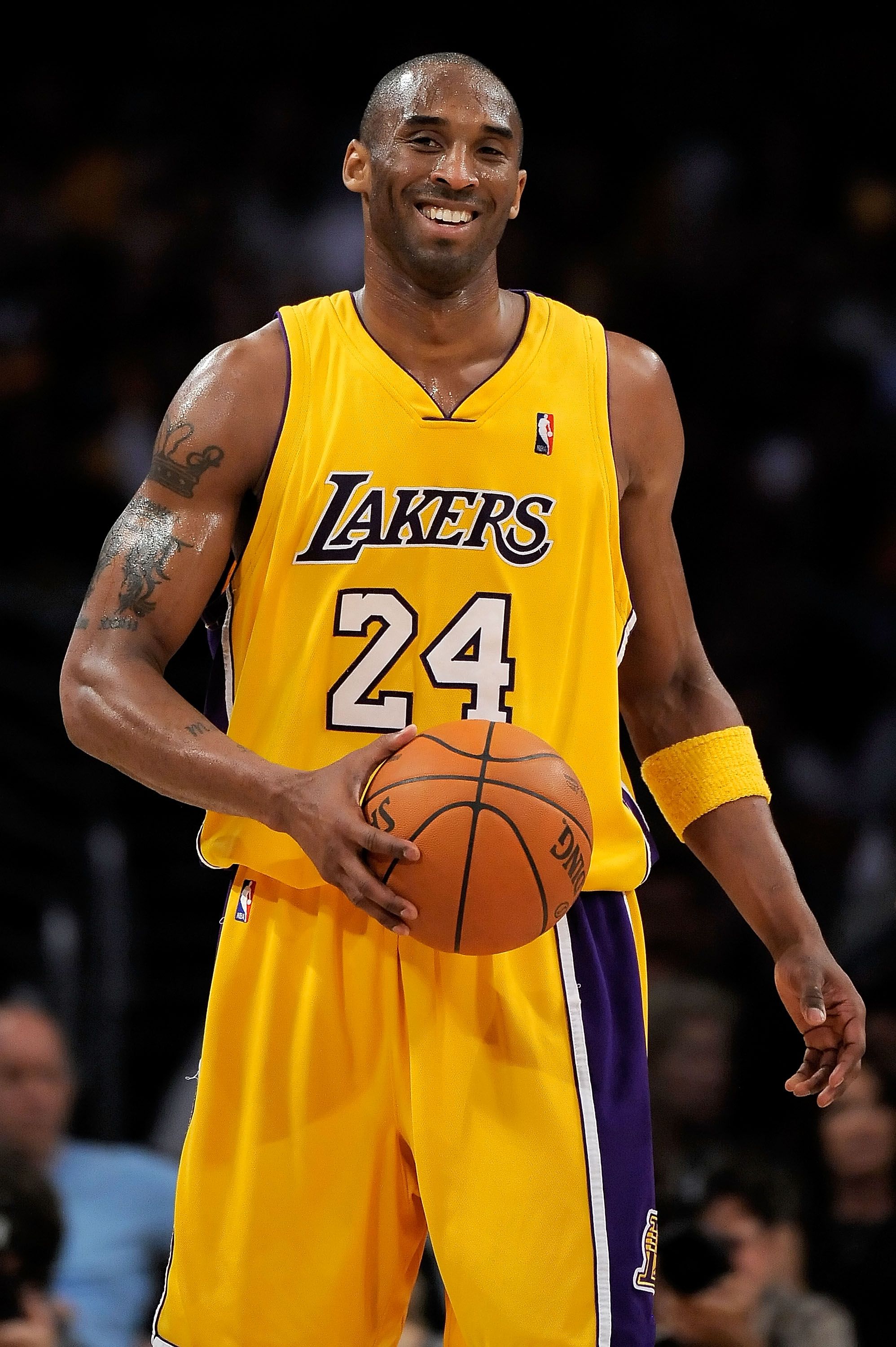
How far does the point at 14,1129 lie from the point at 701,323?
512cm

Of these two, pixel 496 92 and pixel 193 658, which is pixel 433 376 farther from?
pixel 193 658

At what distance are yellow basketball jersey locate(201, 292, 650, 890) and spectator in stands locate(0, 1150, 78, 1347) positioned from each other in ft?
5.48

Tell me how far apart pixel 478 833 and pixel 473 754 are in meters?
0.12

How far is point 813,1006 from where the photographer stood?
290cm

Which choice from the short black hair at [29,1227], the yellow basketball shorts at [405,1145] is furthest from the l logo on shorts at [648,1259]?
the short black hair at [29,1227]

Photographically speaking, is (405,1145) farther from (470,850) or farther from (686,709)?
(686,709)

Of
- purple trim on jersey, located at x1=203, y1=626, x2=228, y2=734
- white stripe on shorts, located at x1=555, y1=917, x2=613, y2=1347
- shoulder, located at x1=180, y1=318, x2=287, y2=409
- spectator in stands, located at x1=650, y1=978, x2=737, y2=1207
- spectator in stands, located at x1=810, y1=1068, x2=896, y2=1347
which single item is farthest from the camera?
spectator in stands, located at x1=650, y1=978, x2=737, y2=1207

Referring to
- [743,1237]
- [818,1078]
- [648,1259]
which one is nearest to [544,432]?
[818,1078]

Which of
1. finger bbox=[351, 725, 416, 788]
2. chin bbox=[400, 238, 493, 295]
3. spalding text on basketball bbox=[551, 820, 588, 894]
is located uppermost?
chin bbox=[400, 238, 493, 295]

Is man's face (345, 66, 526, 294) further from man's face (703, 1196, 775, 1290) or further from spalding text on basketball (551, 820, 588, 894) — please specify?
man's face (703, 1196, 775, 1290)

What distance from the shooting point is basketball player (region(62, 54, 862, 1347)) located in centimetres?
264

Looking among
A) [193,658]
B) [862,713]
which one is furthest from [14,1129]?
[862,713]

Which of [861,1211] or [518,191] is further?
[861,1211]

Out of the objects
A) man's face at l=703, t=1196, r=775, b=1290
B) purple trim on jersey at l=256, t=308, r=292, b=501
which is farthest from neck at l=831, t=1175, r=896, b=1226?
purple trim on jersey at l=256, t=308, r=292, b=501
